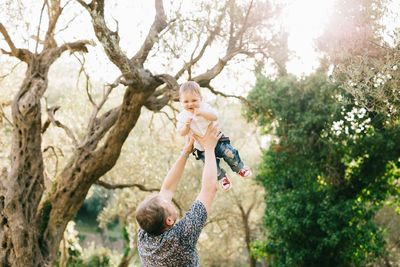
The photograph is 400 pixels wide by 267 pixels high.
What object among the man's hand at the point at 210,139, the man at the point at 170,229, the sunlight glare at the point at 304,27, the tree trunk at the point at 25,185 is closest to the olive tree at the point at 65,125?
the tree trunk at the point at 25,185

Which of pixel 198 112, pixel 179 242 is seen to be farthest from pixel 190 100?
pixel 179 242

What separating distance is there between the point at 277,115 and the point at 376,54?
438 centimetres

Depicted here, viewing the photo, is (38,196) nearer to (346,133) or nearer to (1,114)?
(1,114)

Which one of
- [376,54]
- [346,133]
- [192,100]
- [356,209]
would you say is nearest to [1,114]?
[192,100]

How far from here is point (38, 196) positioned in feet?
24.6

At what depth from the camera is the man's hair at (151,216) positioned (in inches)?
100

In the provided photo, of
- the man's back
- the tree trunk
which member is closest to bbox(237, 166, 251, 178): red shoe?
the man's back

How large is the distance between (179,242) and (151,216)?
0.88 ft

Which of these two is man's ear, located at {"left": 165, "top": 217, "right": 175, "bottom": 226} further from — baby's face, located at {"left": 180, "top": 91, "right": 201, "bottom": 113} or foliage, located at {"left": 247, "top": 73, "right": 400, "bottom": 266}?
foliage, located at {"left": 247, "top": 73, "right": 400, "bottom": 266}

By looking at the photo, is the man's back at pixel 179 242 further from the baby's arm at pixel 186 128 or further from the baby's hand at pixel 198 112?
the baby's hand at pixel 198 112

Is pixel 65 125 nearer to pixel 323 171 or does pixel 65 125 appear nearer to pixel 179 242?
pixel 179 242

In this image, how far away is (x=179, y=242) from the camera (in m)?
2.56

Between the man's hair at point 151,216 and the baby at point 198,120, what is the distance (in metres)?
1.32

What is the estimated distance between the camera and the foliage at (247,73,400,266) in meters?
9.89
